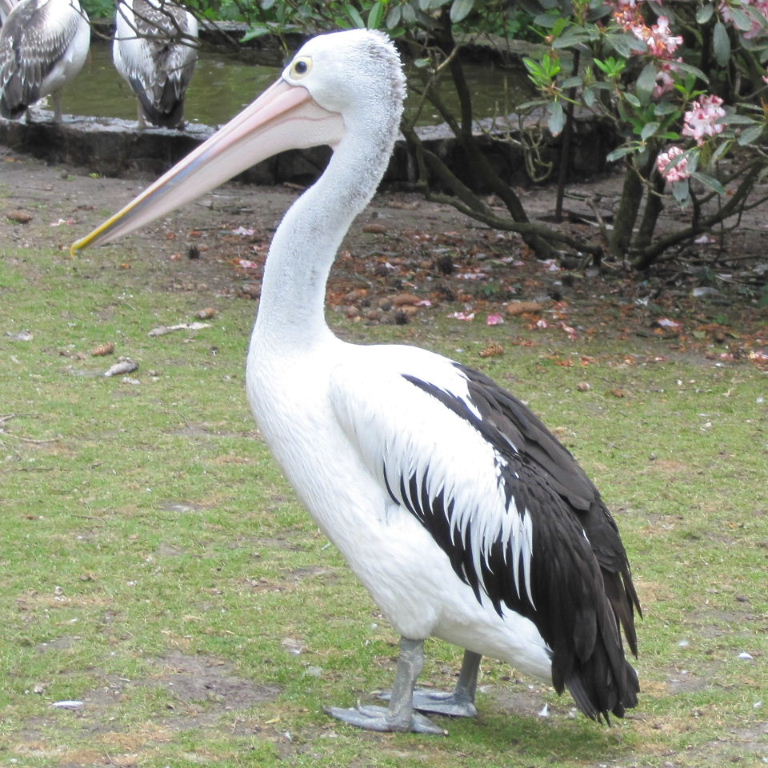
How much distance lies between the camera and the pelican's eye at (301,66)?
335 centimetres

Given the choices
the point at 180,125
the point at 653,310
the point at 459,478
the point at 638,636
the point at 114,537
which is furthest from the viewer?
the point at 180,125

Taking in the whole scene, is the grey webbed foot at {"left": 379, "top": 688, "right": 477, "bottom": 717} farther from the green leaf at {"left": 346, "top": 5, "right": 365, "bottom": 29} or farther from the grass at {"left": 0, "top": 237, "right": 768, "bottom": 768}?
the green leaf at {"left": 346, "top": 5, "right": 365, "bottom": 29}

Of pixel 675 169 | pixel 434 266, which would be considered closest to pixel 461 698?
pixel 675 169

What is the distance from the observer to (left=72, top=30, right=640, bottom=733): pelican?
3008 mm

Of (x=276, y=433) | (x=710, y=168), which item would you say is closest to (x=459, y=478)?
(x=276, y=433)

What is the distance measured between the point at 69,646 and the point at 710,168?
3439mm

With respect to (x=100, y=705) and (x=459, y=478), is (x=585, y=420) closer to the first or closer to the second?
(x=459, y=478)

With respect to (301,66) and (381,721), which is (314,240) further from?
(381,721)

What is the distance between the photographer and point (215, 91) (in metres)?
11.7

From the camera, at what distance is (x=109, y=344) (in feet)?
19.1

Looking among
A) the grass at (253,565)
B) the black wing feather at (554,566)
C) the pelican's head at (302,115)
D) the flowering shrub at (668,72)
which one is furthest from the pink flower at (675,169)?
the black wing feather at (554,566)

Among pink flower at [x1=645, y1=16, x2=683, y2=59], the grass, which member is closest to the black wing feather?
the grass

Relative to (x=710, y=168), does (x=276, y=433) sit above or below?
below

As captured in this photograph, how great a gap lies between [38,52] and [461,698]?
699 cm
